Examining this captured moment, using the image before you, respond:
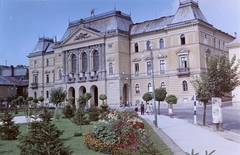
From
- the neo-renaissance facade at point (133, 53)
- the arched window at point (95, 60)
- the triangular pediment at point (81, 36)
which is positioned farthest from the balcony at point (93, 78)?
the triangular pediment at point (81, 36)

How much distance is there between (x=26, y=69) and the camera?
74500 millimetres

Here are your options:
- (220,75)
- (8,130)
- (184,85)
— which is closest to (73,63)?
(184,85)

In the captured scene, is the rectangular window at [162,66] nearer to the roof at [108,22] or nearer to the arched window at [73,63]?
the roof at [108,22]

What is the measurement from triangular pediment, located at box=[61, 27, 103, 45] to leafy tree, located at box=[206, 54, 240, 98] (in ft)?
105

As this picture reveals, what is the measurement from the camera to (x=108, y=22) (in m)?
50.3

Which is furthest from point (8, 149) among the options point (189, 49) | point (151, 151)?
point (189, 49)

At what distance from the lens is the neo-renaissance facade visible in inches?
1654

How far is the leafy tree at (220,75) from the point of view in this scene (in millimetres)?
18391

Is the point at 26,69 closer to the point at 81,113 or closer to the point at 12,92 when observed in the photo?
the point at 12,92

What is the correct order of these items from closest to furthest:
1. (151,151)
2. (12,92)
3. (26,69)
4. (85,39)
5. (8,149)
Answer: (151,151) → (8,149) → (12,92) → (85,39) → (26,69)

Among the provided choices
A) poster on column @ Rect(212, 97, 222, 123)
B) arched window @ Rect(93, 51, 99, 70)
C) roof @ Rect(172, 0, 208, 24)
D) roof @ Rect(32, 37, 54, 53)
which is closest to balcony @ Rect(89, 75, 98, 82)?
arched window @ Rect(93, 51, 99, 70)

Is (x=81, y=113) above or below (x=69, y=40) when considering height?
below

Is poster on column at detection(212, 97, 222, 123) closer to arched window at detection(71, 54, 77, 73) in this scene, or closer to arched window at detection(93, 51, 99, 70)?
arched window at detection(93, 51, 99, 70)

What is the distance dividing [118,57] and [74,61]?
11.0 m
